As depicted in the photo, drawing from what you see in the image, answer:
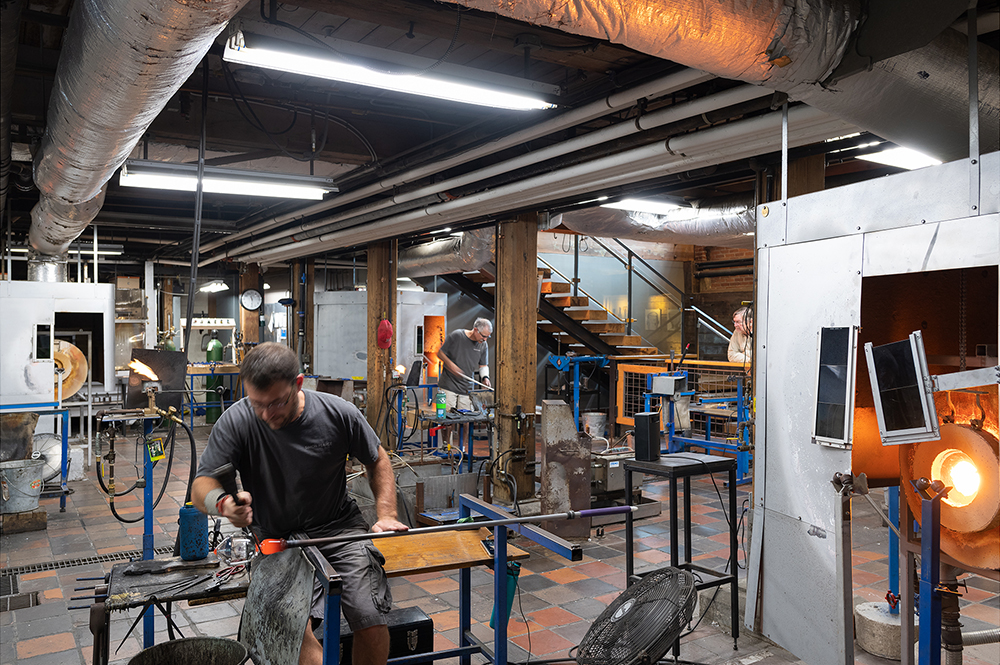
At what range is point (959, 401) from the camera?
3188 mm

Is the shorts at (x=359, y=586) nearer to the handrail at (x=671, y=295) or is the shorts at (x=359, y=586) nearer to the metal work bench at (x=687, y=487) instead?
the metal work bench at (x=687, y=487)

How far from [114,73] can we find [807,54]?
2483mm

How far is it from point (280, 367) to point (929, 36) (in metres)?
2.71

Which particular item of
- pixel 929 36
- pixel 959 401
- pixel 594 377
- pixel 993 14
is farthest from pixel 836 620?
pixel 594 377

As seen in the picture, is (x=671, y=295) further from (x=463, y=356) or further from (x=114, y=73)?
(x=114, y=73)

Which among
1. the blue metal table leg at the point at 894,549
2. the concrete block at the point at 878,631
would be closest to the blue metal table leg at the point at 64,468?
the concrete block at the point at 878,631

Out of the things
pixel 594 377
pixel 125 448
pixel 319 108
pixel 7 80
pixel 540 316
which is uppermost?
pixel 319 108

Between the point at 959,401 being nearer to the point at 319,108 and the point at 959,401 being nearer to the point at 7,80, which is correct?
the point at 319,108

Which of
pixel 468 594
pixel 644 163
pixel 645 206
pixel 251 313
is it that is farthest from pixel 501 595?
pixel 251 313

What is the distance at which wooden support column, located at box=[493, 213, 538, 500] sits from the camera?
6727 mm

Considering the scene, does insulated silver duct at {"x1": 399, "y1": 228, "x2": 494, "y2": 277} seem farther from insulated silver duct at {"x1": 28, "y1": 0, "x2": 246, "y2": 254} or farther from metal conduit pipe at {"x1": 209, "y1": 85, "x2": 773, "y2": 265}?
insulated silver duct at {"x1": 28, "y1": 0, "x2": 246, "y2": 254}

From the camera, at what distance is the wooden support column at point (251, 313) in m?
13.9

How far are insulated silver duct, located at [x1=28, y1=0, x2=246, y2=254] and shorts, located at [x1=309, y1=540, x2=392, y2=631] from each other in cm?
201

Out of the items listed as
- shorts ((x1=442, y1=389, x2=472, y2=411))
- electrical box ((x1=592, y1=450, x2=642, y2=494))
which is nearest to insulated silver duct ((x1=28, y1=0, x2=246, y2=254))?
electrical box ((x1=592, y1=450, x2=642, y2=494))
